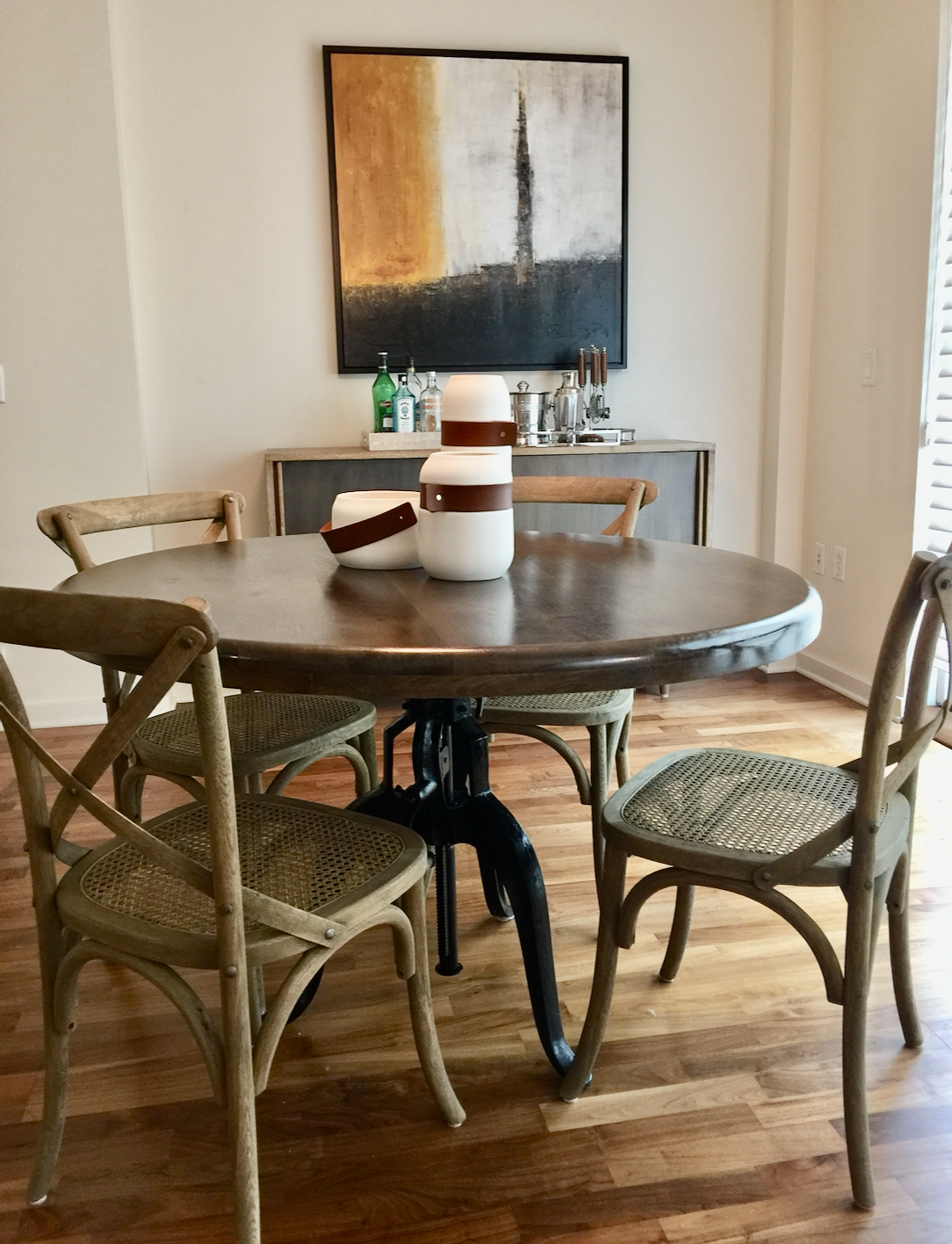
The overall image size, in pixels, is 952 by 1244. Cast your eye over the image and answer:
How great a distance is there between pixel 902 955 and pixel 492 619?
86 centimetres

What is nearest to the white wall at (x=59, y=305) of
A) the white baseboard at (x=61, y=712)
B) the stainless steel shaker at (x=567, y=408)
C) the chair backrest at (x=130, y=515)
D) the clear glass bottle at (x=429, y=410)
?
the white baseboard at (x=61, y=712)

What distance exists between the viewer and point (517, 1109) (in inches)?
58.6

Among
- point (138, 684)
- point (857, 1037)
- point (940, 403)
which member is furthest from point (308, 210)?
point (857, 1037)

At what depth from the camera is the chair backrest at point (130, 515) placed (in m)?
1.97

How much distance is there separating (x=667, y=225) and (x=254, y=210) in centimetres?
145

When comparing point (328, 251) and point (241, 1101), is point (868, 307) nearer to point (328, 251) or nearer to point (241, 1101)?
point (328, 251)

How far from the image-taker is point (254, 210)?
11.1 feet

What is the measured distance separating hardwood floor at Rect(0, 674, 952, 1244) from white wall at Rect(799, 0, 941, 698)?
1492mm

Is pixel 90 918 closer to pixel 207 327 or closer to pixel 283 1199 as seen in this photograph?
pixel 283 1199

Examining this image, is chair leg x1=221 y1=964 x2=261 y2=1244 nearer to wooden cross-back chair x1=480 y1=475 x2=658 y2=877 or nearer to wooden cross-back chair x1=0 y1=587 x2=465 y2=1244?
wooden cross-back chair x1=0 y1=587 x2=465 y2=1244

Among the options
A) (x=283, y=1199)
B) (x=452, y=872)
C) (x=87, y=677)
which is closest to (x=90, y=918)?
(x=283, y=1199)

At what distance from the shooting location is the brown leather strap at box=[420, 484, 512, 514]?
145 centimetres

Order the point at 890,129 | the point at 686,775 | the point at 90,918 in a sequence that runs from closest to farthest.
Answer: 1. the point at 90,918
2. the point at 686,775
3. the point at 890,129

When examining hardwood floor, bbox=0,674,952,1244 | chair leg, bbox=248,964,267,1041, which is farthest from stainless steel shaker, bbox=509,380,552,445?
chair leg, bbox=248,964,267,1041
